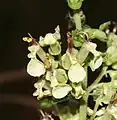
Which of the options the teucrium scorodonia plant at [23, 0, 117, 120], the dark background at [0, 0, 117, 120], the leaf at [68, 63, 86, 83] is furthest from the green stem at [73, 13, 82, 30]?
the dark background at [0, 0, 117, 120]

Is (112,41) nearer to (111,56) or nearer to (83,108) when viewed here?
(111,56)

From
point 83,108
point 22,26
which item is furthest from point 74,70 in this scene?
point 22,26

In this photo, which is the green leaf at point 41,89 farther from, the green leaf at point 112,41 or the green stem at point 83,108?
the green leaf at point 112,41

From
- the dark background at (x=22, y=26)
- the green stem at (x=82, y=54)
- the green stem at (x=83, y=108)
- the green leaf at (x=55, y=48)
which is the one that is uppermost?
the dark background at (x=22, y=26)

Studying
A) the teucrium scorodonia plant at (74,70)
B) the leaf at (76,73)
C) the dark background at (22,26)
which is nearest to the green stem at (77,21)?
the teucrium scorodonia plant at (74,70)

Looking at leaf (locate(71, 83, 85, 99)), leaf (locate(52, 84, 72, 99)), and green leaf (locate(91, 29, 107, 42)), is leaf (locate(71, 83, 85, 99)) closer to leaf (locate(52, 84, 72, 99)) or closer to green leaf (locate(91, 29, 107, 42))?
leaf (locate(52, 84, 72, 99))

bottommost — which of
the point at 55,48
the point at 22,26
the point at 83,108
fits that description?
the point at 83,108
